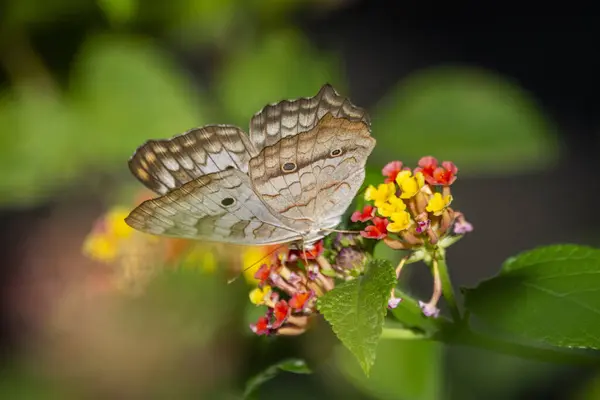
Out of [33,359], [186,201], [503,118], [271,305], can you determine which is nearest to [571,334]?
[271,305]

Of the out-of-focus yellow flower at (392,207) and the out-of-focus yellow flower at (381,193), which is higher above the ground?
the out-of-focus yellow flower at (381,193)

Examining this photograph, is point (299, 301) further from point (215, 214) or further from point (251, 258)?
point (251, 258)

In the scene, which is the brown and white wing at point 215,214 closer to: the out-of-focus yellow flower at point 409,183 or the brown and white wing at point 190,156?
the brown and white wing at point 190,156

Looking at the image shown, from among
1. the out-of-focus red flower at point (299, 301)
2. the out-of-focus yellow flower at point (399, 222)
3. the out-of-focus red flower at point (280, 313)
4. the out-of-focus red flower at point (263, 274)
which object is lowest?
the out-of-focus red flower at point (280, 313)

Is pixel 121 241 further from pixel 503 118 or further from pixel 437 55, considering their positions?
pixel 437 55

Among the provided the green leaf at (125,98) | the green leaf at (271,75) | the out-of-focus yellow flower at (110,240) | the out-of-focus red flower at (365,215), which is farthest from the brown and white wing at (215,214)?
the green leaf at (125,98)

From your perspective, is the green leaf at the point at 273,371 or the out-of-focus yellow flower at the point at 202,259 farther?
the out-of-focus yellow flower at the point at 202,259

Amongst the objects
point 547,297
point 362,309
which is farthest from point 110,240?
point 547,297
